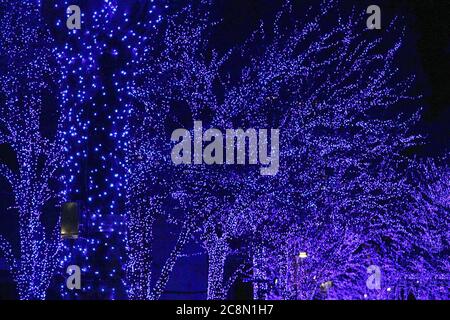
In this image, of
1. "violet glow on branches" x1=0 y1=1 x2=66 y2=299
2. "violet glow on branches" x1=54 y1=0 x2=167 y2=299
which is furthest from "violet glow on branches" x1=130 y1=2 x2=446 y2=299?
"violet glow on branches" x1=0 y1=1 x2=66 y2=299

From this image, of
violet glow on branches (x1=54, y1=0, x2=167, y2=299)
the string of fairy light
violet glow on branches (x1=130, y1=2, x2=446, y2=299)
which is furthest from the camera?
violet glow on branches (x1=130, y1=2, x2=446, y2=299)

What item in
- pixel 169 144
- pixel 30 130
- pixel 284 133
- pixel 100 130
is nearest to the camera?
pixel 100 130

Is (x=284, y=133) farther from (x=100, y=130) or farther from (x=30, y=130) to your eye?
(x=30, y=130)

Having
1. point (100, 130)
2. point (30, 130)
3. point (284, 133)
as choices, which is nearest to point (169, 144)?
point (100, 130)

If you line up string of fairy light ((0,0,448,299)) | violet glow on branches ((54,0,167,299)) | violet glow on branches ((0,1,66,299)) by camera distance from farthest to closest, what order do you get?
violet glow on branches ((0,1,66,299)) < string of fairy light ((0,0,448,299)) < violet glow on branches ((54,0,167,299))

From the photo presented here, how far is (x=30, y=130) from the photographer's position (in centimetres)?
1588

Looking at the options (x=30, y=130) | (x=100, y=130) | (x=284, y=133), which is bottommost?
(x=100, y=130)

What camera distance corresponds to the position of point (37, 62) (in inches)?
608

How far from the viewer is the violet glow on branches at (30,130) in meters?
15.1

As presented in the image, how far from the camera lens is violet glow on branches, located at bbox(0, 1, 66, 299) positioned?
1508cm

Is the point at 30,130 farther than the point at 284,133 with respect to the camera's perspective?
Yes

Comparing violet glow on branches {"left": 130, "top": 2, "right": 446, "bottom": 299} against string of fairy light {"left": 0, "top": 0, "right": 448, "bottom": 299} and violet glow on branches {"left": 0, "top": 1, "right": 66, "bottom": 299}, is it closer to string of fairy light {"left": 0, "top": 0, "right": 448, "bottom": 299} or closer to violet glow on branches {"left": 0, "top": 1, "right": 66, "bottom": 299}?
string of fairy light {"left": 0, "top": 0, "right": 448, "bottom": 299}

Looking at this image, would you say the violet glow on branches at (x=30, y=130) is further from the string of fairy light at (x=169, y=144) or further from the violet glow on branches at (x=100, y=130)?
the violet glow on branches at (x=100, y=130)
